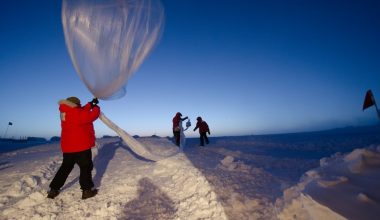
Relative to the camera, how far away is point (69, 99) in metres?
4.41

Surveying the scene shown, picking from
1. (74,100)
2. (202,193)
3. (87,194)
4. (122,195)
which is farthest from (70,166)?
(202,193)

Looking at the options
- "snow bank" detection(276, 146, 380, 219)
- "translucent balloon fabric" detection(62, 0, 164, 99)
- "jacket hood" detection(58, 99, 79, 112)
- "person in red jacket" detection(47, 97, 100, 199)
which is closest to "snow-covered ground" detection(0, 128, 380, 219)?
"snow bank" detection(276, 146, 380, 219)

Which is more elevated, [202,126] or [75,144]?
[202,126]

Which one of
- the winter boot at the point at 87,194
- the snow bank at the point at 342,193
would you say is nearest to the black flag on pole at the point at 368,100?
the snow bank at the point at 342,193

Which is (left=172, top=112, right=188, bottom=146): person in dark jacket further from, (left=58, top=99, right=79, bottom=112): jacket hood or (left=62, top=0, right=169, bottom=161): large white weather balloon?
(left=58, top=99, right=79, bottom=112): jacket hood

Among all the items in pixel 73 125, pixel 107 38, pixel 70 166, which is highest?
pixel 107 38

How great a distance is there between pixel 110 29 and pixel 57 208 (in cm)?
328

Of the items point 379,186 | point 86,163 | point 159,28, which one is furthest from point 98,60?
point 379,186

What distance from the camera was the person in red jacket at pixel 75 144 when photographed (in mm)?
4250

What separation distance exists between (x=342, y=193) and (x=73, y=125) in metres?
4.12

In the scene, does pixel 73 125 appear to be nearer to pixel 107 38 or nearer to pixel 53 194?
pixel 53 194

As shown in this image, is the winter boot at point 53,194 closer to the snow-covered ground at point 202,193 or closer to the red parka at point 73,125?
the snow-covered ground at point 202,193

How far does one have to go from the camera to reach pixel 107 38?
461 cm

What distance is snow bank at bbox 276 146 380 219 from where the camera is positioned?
2197 millimetres
